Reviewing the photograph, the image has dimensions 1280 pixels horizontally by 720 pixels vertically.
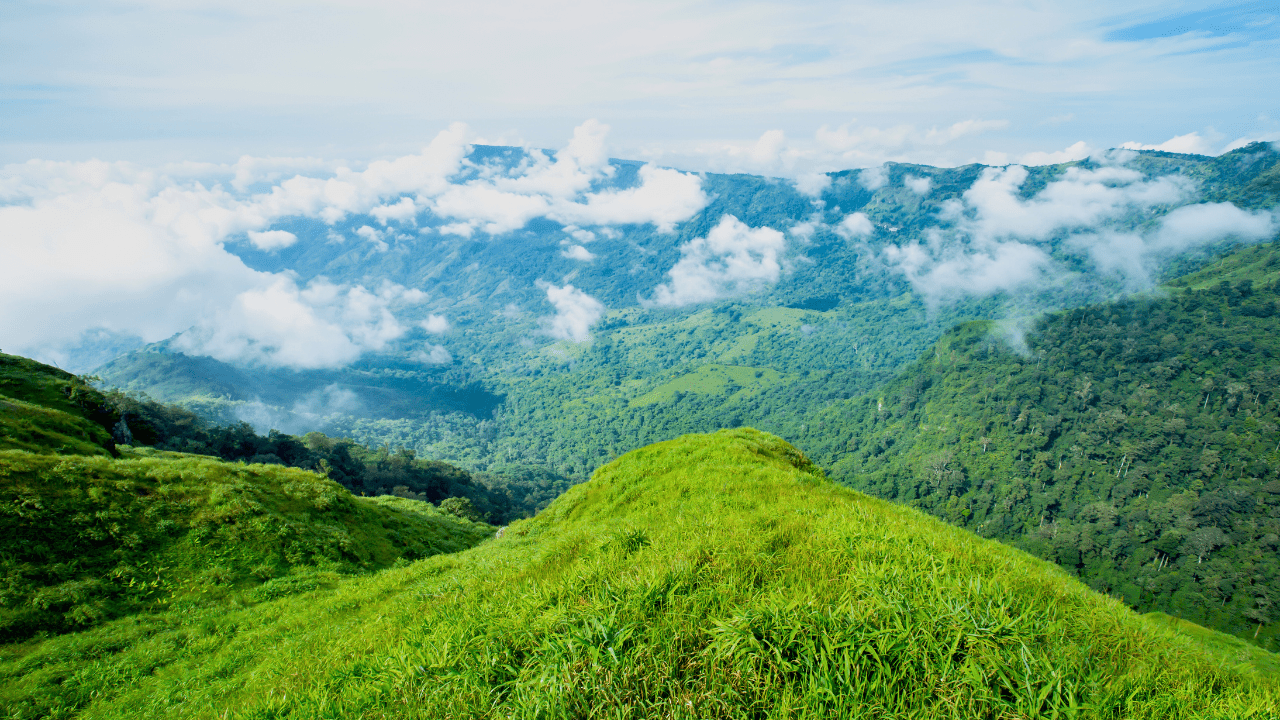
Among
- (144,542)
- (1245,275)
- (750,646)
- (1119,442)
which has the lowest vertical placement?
(1119,442)

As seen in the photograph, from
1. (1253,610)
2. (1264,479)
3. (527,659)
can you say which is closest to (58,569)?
(527,659)

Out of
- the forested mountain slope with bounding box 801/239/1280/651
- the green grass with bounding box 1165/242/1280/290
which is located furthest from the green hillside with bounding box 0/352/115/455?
the green grass with bounding box 1165/242/1280/290

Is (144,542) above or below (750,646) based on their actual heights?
below

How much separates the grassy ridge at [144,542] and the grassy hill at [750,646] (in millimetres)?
4054

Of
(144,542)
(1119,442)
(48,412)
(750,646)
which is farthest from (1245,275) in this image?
(48,412)

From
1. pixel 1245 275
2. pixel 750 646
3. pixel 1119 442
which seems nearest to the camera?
pixel 750 646

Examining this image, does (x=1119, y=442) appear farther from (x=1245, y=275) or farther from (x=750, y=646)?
(x=750, y=646)

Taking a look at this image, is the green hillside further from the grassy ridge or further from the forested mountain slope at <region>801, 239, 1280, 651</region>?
the forested mountain slope at <region>801, 239, 1280, 651</region>

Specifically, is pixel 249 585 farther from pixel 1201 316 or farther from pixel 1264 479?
pixel 1201 316

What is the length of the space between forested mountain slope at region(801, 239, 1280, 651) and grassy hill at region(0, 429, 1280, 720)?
105 meters

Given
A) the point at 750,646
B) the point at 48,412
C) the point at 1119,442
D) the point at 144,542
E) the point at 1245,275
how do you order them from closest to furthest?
the point at 750,646, the point at 144,542, the point at 48,412, the point at 1119,442, the point at 1245,275

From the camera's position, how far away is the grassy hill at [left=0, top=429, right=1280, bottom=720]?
4.11 m

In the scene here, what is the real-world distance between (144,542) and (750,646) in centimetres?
1814

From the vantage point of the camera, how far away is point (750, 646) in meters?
4.48
